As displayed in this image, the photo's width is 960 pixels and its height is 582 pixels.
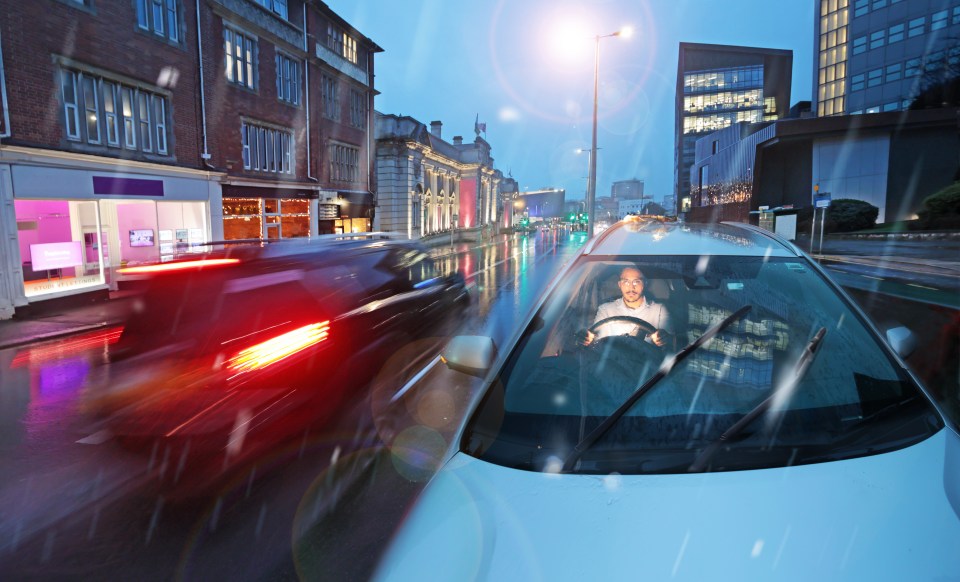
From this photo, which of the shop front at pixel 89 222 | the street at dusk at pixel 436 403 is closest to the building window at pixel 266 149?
the shop front at pixel 89 222

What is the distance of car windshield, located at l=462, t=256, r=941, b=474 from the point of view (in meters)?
1.67

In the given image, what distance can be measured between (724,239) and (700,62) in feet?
331

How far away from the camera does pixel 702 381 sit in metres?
1.98

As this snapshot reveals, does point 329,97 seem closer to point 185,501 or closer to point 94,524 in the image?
point 185,501

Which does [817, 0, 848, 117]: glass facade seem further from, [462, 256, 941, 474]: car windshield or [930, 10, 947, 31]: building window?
[462, 256, 941, 474]: car windshield

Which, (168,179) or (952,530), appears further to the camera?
(168,179)

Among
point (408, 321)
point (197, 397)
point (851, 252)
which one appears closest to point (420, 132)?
point (851, 252)

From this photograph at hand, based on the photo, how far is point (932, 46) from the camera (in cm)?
4428

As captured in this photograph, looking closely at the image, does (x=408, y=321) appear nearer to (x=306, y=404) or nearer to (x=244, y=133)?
(x=306, y=404)

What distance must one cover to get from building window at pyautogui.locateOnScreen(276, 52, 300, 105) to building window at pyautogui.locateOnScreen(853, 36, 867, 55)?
53429 millimetres

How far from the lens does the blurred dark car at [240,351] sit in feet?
14.1

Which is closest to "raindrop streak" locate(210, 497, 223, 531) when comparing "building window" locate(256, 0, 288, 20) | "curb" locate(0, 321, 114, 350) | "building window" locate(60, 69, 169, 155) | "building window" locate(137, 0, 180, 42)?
"curb" locate(0, 321, 114, 350)

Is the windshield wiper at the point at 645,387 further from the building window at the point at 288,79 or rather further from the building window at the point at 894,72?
the building window at the point at 894,72

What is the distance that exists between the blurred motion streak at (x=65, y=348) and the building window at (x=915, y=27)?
202 feet
